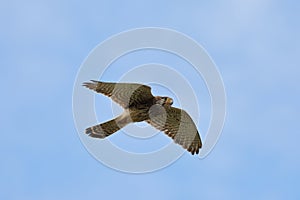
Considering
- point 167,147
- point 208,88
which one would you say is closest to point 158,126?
point 167,147

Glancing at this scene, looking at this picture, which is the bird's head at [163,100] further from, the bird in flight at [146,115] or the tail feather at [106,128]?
the tail feather at [106,128]

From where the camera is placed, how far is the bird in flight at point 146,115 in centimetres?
1777

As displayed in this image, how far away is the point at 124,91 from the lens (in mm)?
17891

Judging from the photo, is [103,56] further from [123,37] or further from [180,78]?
[180,78]

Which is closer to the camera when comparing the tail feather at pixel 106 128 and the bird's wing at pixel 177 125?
the tail feather at pixel 106 128

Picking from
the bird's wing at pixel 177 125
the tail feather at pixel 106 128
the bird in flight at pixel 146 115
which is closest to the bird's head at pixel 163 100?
the bird in flight at pixel 146 115

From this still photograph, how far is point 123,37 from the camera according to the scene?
19.5 metres

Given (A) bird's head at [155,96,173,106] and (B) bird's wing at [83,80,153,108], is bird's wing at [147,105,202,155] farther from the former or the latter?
(B) bird's wing at [83,80,153,108]

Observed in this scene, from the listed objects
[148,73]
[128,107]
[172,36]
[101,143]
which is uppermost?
[172,36]

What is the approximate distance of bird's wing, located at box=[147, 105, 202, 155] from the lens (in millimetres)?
18688

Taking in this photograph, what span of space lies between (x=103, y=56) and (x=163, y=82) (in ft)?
6.51

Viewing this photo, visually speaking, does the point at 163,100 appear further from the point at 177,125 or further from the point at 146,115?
the point at 177,125

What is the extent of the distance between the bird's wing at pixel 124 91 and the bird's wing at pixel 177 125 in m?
0.63

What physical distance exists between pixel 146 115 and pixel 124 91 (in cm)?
135
